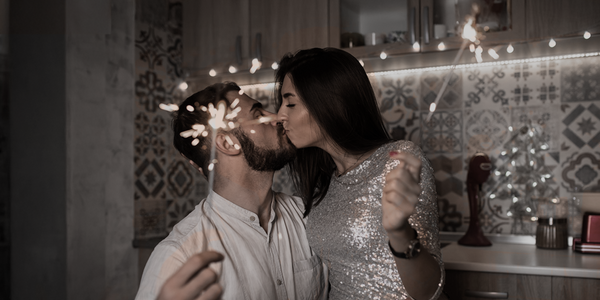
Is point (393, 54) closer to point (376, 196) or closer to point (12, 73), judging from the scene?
point (376, 196)

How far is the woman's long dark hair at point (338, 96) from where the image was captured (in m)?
0.60

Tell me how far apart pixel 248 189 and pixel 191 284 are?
0.86 ft

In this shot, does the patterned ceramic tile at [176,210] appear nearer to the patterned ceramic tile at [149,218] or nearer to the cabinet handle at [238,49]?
the patterned ceramic tile at [149,218]

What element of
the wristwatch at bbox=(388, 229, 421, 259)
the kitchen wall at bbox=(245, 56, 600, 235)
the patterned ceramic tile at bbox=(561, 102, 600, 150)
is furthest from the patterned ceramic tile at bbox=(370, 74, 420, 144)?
the wristwatch at bbox=(388, 229, 421, 259)

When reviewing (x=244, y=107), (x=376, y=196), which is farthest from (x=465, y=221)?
(x=244, y=107)

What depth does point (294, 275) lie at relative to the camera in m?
0.54

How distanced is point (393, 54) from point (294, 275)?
0.63 m

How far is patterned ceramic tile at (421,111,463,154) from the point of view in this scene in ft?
4.13

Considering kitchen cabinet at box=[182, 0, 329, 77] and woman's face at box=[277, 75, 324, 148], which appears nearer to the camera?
kitchen cabinet at box=[182, 0, 329, 77]

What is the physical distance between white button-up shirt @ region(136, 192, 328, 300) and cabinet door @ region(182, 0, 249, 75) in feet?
0.33

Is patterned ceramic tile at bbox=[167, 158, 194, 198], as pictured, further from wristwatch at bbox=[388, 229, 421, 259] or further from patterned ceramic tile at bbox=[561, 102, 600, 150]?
patterned ceramic tile at bbox=[561, 102, 600, 150]

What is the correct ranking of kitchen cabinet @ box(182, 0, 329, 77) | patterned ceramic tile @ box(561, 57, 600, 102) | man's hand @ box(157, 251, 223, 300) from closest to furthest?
man's hand @ box(157, 251, 223, 300)
kitchen cabinet @ box(182, 0, 329, 77)
patterned ceramic tile @ box(561, 57, 600, 102)

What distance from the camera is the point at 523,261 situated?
922mm

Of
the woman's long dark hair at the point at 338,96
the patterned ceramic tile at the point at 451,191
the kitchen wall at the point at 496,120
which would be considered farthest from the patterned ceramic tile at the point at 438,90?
the woman's long dark hair at the point at 338,96
